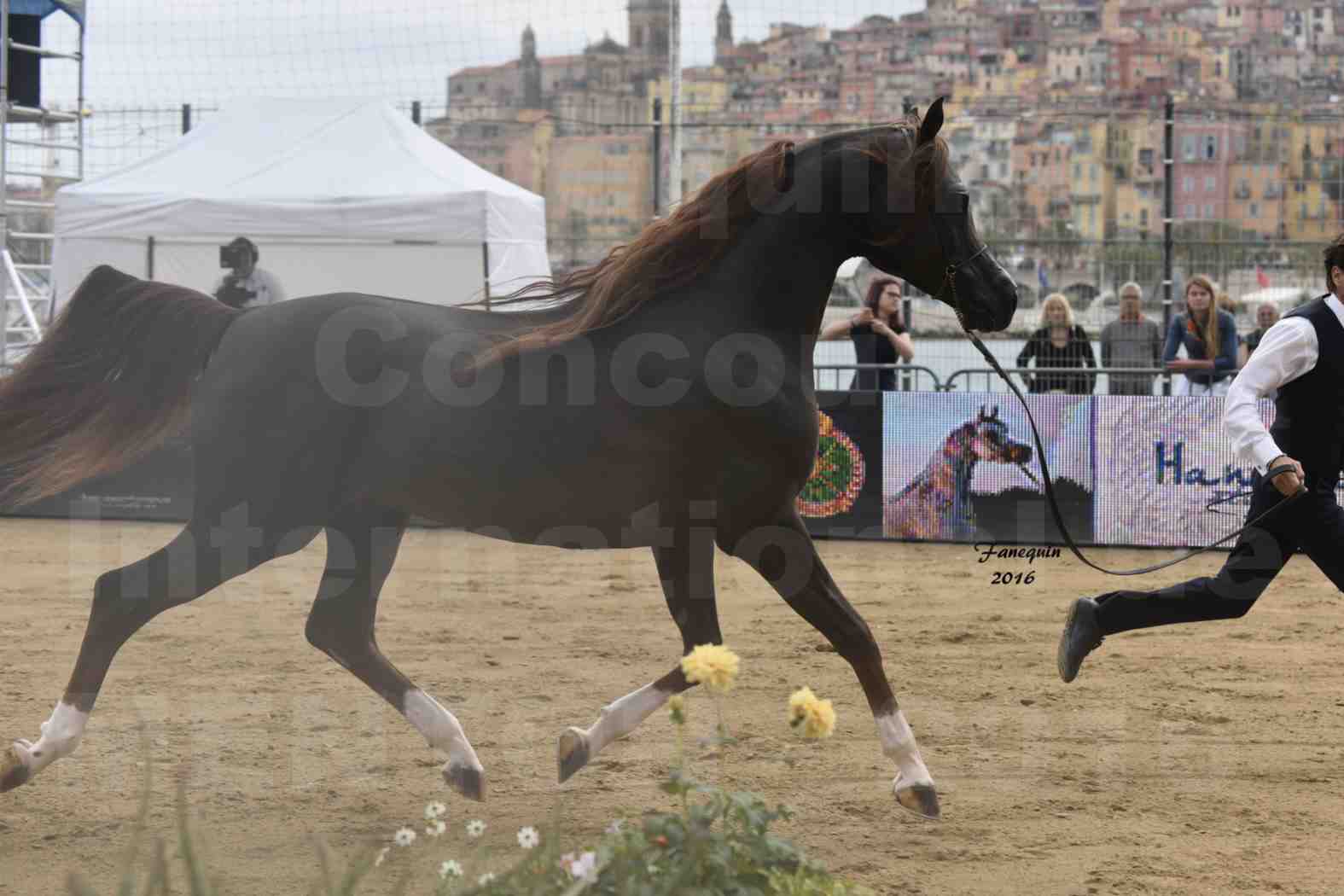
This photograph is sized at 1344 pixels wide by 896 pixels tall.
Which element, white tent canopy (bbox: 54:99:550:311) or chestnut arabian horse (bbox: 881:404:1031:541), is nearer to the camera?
chestnut arabian horse (bbox: 881:404:1031:541)

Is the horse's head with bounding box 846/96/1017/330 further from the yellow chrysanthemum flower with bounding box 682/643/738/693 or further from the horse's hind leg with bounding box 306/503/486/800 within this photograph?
the yellow chrysanthemum flower with bounding box 682/643/738/693

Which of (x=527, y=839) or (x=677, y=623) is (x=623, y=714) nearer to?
(x=677, y=623)

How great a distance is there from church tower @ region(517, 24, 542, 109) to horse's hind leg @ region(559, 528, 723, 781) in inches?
368

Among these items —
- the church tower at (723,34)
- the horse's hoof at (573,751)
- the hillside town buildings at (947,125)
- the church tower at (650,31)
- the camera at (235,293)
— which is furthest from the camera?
the church tower at (723,34)

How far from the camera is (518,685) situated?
245 inches

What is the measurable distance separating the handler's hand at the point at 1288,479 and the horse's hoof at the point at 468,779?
2.46 metres

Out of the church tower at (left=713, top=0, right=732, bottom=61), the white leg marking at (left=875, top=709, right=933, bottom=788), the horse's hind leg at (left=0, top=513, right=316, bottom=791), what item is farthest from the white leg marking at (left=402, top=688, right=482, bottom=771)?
the church tower at (left=713, top=0, right=732, bottom=61)

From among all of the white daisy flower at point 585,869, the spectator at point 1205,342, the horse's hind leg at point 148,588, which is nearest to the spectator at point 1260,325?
the spectator at point 1205,342

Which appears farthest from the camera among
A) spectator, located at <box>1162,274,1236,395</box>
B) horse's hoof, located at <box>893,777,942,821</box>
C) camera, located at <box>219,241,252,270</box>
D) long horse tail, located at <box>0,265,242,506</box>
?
camera, located at <box>219,241,252,270</box>

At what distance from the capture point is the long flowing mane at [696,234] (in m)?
4.58

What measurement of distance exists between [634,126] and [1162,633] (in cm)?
637

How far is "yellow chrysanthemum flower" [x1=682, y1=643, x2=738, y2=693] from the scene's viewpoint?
2820 mm

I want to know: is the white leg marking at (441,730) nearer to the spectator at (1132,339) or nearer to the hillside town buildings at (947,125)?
the hillside town buildings at (947,125)

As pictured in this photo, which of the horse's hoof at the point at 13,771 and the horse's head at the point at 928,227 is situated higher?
the horse's head at the point at 928,227
